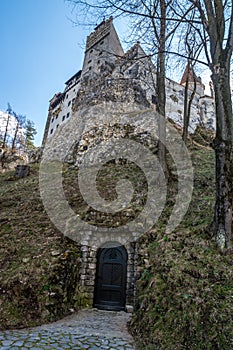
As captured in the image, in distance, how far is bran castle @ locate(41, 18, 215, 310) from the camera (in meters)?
6.36

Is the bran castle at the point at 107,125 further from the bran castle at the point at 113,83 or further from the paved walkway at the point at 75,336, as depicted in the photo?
the paved walkway at the point at 75,336

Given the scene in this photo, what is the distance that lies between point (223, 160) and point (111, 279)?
4.06 meters

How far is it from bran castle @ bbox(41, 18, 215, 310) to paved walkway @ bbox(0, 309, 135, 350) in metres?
1.16

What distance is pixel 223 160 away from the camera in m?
5.04

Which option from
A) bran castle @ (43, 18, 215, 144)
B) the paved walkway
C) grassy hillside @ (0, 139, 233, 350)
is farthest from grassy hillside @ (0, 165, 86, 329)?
bran castle @ (43, 18, 215, 144)

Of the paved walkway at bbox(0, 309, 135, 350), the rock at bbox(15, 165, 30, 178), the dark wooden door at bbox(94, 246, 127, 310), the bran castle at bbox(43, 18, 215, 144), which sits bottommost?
the paved walkway at bbox(0, 309, 135, 350)

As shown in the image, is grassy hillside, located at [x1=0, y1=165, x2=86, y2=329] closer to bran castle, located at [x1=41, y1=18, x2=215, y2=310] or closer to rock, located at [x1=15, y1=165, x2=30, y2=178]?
bran castle, located at [x1=41, y1=18, x2=215, y2=310]

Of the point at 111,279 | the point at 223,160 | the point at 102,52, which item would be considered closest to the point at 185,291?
the point at 223,160

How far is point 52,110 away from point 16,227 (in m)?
26.5

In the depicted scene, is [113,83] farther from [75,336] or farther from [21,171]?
[75,336]

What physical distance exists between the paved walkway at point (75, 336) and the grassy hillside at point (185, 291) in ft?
1.13

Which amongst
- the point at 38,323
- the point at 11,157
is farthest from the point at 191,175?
the point at 11,157

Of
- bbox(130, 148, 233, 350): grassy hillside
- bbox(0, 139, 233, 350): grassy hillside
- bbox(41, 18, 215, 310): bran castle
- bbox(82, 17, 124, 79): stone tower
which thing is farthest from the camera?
bbox(82, 17, 124, 79): stone tower

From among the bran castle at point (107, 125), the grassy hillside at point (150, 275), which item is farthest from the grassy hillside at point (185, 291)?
the bran castle at point (107, 125)
